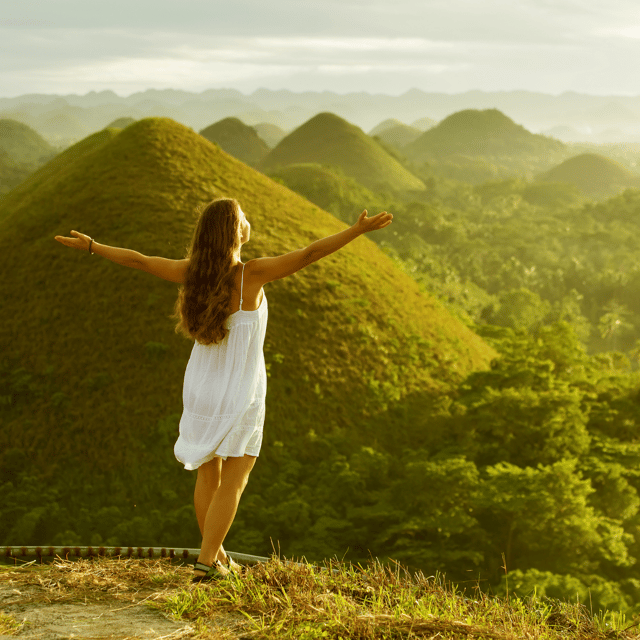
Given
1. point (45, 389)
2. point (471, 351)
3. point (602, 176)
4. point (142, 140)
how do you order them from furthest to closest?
point (602, 176)
point (142, 140)
point (471, 351)
point (45, 389)

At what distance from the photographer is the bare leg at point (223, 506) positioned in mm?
3232

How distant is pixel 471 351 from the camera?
14875 millimetres

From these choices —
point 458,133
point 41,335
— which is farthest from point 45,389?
point 458,133

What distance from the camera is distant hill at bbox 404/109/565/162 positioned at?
497ft

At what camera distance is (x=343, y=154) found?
83.9 m

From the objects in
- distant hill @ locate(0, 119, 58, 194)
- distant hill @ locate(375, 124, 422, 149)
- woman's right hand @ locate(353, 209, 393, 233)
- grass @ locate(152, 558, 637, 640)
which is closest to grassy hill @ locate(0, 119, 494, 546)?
grass @ locate(152, 558, 637, 640)

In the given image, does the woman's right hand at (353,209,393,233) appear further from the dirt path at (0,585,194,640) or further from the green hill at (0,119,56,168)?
the green hill at (0,119,56,168)

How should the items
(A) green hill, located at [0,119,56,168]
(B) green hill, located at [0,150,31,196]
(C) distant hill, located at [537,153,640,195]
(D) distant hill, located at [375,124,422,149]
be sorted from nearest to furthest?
(B) green hill, located at [0,150,31,196], (A) green hill, located at [0,119,56,168], (C) distant hill, located at [537,153,640,195], (D) distant hill, located at [375,124,422,149]

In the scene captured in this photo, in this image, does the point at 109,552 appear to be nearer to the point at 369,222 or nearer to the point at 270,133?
the point at 369,222

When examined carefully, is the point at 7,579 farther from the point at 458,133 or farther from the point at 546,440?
the point at 458,133

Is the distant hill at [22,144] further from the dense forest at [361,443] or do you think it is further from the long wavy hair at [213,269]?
the long wavy hair at [213,269]

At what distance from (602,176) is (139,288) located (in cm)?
11142

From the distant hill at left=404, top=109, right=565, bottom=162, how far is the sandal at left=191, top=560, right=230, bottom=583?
14973 cm

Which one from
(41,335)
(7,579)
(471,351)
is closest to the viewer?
(7,579)
